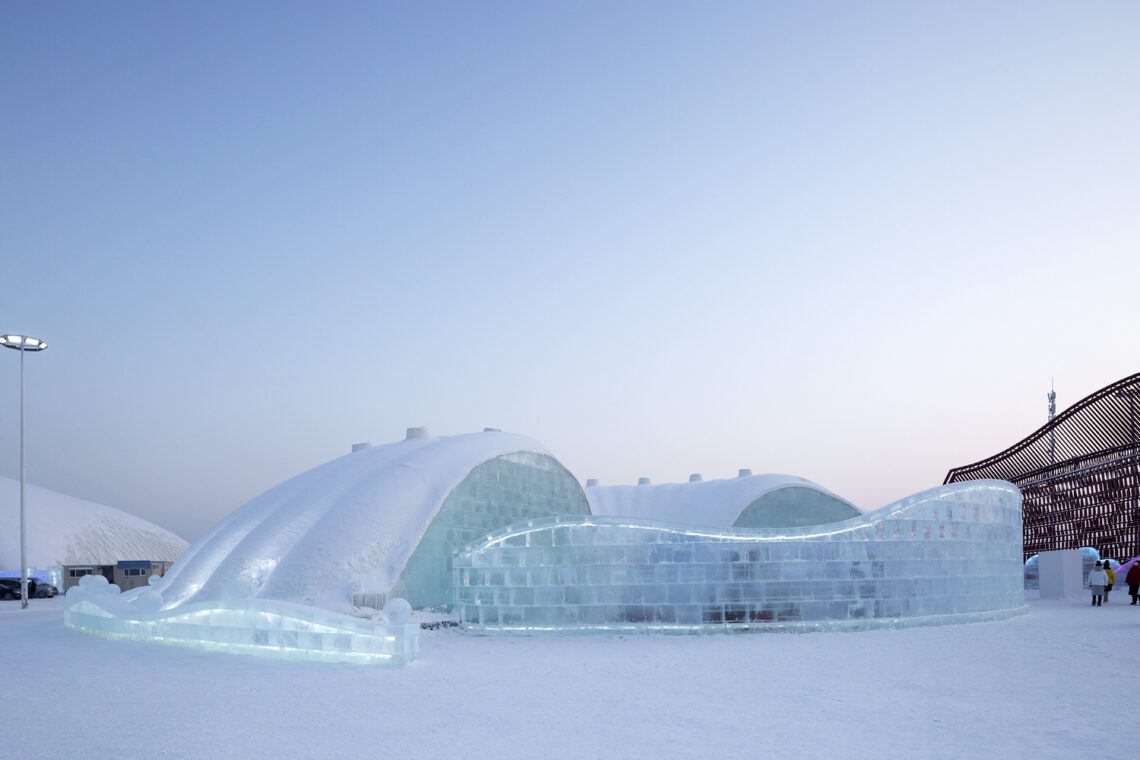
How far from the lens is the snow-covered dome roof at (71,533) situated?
45594mm

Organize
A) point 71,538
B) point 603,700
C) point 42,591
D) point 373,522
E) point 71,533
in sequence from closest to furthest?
1. point 603,700
2. point 373,522
3. point 42,591
4. point 71,538
5. point 71,533

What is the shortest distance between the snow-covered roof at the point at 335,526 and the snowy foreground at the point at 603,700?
12.3 feet

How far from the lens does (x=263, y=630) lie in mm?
14586

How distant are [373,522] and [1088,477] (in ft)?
121

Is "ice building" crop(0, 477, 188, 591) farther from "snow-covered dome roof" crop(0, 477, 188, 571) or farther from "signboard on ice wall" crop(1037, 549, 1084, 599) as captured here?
"signboard on ice wall" crop(1037, 549, 1084, 599)

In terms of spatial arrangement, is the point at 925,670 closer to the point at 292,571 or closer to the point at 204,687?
the point at 204,687

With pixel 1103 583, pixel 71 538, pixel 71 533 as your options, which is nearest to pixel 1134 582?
pixel 1103 583

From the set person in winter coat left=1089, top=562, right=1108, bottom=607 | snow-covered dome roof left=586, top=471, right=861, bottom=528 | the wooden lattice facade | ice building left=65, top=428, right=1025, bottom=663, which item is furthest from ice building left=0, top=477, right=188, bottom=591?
the wooden lattice facade

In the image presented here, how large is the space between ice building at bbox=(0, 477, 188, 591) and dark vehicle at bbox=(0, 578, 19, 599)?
7.48 feet

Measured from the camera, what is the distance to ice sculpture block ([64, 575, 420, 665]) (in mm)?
13234

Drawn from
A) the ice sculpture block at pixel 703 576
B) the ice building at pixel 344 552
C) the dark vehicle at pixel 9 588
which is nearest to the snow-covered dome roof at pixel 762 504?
the ice building at pixel 344 552

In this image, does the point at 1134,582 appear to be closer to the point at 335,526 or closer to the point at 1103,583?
the point at 1103,583

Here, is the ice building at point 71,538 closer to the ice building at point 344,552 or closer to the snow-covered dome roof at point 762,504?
the ice building at point 344,552

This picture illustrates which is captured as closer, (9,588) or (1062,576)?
(1062,576)
